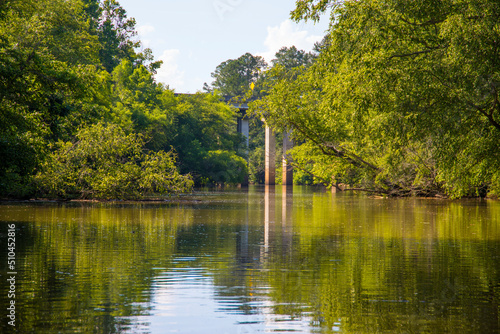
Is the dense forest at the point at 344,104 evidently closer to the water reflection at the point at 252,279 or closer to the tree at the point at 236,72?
the water reflection at the point at 252,279

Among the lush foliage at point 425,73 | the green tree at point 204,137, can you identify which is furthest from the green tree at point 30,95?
the green tree at point 204,137

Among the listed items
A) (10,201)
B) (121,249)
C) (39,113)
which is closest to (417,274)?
(121,249)

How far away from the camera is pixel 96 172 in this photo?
2933 centimetres

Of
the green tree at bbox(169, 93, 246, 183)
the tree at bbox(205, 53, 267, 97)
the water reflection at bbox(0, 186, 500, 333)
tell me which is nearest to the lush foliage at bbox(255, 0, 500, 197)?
the water reflection at bbox(0, 186, 500, 333)

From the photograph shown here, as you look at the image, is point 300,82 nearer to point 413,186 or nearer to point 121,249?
point 413,186

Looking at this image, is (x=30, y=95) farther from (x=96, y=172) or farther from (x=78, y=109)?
(x=96, y=172)

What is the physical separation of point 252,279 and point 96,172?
21756 millimetres

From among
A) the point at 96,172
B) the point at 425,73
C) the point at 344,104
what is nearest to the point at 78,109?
the point at 96,172

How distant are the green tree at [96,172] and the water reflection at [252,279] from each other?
11.8 metres

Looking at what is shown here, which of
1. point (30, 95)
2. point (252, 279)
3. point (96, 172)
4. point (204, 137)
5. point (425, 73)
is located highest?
point (204, 137)

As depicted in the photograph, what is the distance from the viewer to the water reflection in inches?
256

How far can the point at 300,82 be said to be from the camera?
37.1 metres

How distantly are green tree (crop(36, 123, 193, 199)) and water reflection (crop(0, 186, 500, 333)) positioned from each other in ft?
38.8

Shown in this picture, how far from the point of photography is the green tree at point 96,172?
28719mm
